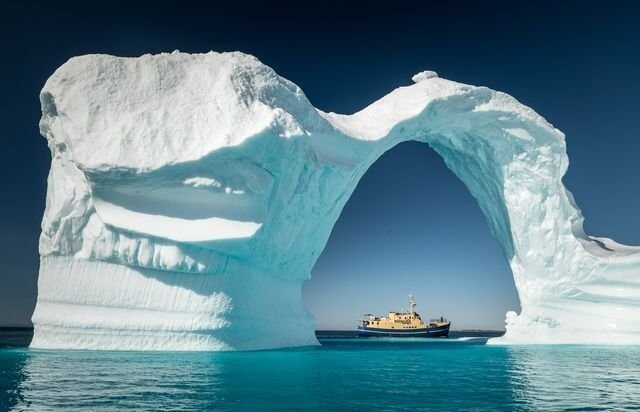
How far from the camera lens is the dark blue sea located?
8000 millimetres

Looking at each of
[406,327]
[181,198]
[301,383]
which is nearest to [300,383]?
[301,383]

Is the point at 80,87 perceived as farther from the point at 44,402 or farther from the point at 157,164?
the point at 44,402

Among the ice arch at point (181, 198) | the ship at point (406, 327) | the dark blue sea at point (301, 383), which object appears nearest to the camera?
the dark blue sea at point (301, 383)

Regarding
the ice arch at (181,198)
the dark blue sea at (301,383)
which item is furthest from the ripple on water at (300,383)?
the ice arch at (181,198)

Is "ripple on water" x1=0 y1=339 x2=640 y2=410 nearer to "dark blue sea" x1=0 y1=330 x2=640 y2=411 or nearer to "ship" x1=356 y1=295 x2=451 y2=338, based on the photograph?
"dark blue sea" x1=0 y1=330 x2=640 y2=411

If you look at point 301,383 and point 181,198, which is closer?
point 301,383

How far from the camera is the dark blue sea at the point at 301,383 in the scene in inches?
315

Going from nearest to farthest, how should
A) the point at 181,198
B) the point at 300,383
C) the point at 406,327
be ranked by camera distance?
the point at 300,383 < the point at 181,198 < the point at 406,327

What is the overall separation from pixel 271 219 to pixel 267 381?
7664 mm

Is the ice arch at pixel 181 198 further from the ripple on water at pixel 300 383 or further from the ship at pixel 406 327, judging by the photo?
the ship at pixel 406 327

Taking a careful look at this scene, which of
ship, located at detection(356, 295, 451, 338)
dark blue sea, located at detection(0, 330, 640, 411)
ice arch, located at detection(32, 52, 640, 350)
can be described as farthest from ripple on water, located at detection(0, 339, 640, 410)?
ship, located at detection(356, 295, 451, 338)

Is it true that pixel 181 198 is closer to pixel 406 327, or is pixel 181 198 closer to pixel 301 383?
pixel 301 383

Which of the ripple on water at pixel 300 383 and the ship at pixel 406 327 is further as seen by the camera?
the ship at pixel 406 327

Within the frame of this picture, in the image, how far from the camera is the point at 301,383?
1024 cm
